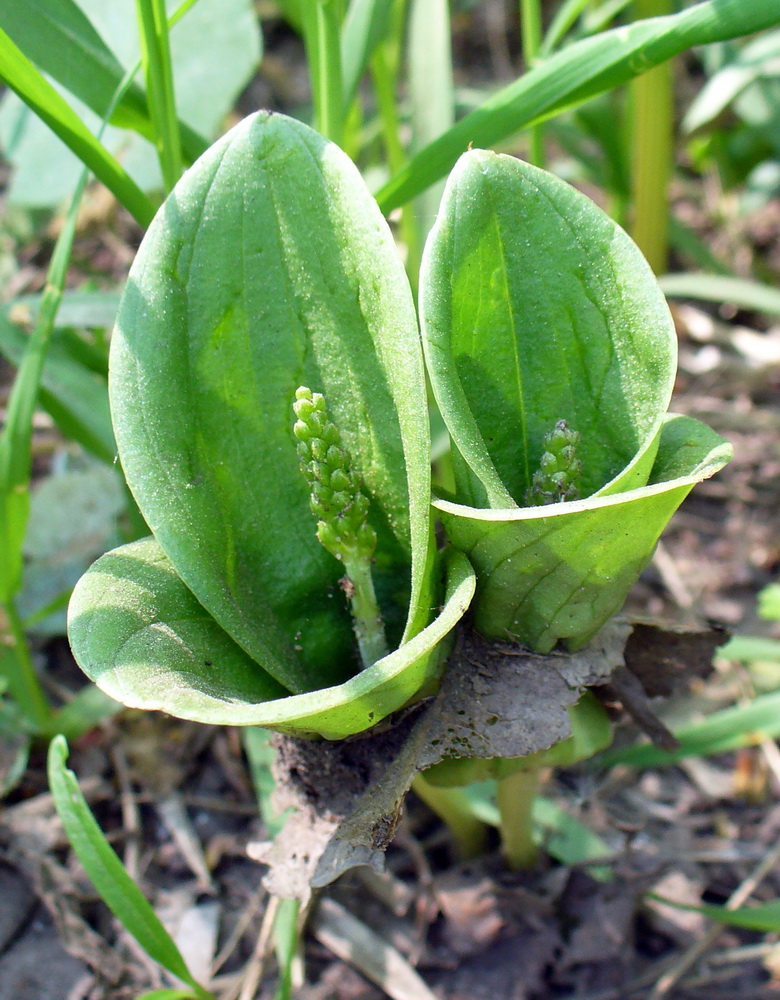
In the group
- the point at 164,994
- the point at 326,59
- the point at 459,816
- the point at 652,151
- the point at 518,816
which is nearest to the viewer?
the point at 164,994

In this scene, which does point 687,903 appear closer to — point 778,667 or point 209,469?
point 778,667

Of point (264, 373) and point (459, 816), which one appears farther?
point (459, 816)

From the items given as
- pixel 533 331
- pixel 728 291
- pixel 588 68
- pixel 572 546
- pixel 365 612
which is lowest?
pixel 728 291

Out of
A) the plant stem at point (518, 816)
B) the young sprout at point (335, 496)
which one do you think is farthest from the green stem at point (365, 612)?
the plant stem at point (518, 816)

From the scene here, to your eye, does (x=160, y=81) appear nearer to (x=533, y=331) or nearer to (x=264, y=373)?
(x=264, y=373)

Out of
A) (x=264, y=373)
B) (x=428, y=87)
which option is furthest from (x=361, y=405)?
(x=428, y=87)

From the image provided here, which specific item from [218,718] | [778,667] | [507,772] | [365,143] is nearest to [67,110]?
[218,718]

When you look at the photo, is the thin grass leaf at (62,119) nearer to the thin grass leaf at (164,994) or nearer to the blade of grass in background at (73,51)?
the blade of grass in background at (73,51)
